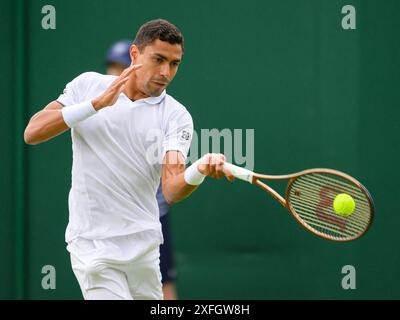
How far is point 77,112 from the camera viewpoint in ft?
9.94

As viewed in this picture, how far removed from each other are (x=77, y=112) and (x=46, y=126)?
0.49ft

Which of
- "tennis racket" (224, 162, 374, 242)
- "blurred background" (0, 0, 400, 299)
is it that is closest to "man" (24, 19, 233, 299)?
"tennis racket" (224, 162, 374, 242)

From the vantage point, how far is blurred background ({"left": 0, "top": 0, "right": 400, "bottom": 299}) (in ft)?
15.1

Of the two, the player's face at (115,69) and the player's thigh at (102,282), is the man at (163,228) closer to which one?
the player's face at (115,69)

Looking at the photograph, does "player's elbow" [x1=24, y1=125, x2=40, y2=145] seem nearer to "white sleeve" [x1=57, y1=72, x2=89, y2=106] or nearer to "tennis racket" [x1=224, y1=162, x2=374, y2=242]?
"white sleeve" [x1=57, y1=72, x2=89, y2=106]

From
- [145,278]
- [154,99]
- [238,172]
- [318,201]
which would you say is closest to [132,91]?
[154,99]

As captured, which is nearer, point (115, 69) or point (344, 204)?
point (344, 204)

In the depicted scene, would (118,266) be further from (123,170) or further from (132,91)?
(132,91)

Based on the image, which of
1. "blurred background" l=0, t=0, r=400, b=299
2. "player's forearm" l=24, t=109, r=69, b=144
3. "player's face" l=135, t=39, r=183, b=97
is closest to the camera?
"player's forearm" l=24, t=109, r=69, b=144

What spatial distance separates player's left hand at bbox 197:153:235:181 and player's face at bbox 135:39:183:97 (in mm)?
383

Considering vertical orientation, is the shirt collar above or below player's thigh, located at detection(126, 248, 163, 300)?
above

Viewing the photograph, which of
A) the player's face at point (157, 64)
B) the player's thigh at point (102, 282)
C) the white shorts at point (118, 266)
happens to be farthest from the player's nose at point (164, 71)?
the player's thigh at point (102, 282)

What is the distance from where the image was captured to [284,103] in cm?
464

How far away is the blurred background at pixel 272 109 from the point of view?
4.62 meters
